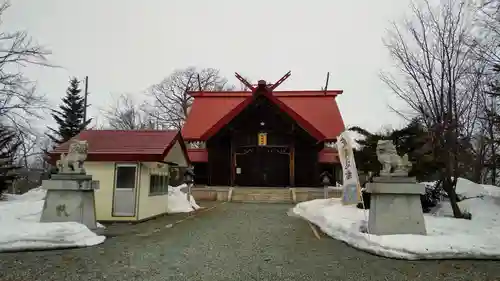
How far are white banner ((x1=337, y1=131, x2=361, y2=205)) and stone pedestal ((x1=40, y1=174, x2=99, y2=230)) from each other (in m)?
6.35

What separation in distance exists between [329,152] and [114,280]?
2155 centimetres

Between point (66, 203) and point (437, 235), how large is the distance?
800cm

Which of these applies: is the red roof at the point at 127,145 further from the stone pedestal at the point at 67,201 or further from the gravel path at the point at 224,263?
the gravel path at the point at 224,263

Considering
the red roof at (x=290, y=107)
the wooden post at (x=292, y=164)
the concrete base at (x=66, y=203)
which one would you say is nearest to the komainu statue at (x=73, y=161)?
the concrete base at (x=66, y=203)

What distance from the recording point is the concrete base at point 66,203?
909cm

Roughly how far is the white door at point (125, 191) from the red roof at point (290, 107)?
13.7 meters

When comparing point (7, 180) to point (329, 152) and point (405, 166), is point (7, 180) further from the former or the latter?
point (329, 152)

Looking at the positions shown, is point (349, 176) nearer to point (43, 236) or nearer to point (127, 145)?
point (127, 145)

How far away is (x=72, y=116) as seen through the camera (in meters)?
31.0

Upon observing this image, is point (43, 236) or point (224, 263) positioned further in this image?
point (43, 236)

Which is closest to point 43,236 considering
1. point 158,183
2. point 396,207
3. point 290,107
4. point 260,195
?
point 158,183

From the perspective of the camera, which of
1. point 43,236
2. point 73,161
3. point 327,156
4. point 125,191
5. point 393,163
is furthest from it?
point 327,156

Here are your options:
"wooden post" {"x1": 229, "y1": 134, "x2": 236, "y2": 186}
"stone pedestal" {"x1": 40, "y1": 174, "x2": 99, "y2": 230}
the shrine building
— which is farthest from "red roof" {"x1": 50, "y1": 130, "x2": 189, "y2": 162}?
the shrine building

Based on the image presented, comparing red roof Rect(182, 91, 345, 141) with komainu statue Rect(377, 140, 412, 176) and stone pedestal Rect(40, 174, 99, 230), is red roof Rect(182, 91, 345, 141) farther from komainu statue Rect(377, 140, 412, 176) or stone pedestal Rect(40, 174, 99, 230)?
komainu statue Rect(377, 140, 412, 176)
